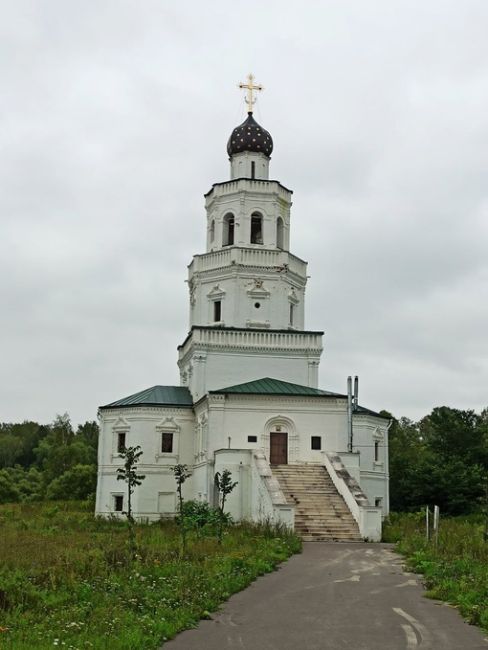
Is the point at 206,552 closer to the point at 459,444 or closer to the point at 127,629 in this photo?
the point at 127,629

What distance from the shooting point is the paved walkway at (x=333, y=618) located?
1008 cm

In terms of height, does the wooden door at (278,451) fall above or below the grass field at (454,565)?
above

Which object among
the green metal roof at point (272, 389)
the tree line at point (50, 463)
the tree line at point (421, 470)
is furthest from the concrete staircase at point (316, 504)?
the tree line at point (50, 463)

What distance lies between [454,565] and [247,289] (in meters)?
24.6

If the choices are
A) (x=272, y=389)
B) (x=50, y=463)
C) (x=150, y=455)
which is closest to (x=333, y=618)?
(x=272, y=389)

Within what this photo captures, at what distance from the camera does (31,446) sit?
365 feet

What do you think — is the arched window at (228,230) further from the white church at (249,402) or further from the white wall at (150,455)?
the white wall at (150,455)

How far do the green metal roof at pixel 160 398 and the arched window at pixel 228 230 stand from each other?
8040 millimetres

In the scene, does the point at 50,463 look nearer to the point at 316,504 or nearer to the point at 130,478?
the point at 316,504

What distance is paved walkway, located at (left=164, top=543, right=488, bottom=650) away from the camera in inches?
397

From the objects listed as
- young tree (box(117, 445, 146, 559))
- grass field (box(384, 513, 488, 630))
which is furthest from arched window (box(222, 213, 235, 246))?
young tree (box(117, 445, 146, 559))

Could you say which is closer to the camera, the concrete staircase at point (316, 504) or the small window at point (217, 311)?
the concrete staircase at point (316, 504)

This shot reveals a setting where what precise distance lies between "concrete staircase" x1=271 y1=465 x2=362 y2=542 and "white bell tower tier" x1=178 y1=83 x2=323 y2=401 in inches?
267

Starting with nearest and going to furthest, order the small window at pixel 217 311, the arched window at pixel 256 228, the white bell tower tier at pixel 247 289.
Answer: the white bell tower tier at pixel 247 289
the small window at pixel 217 311
the arched window at pixel 256 228
